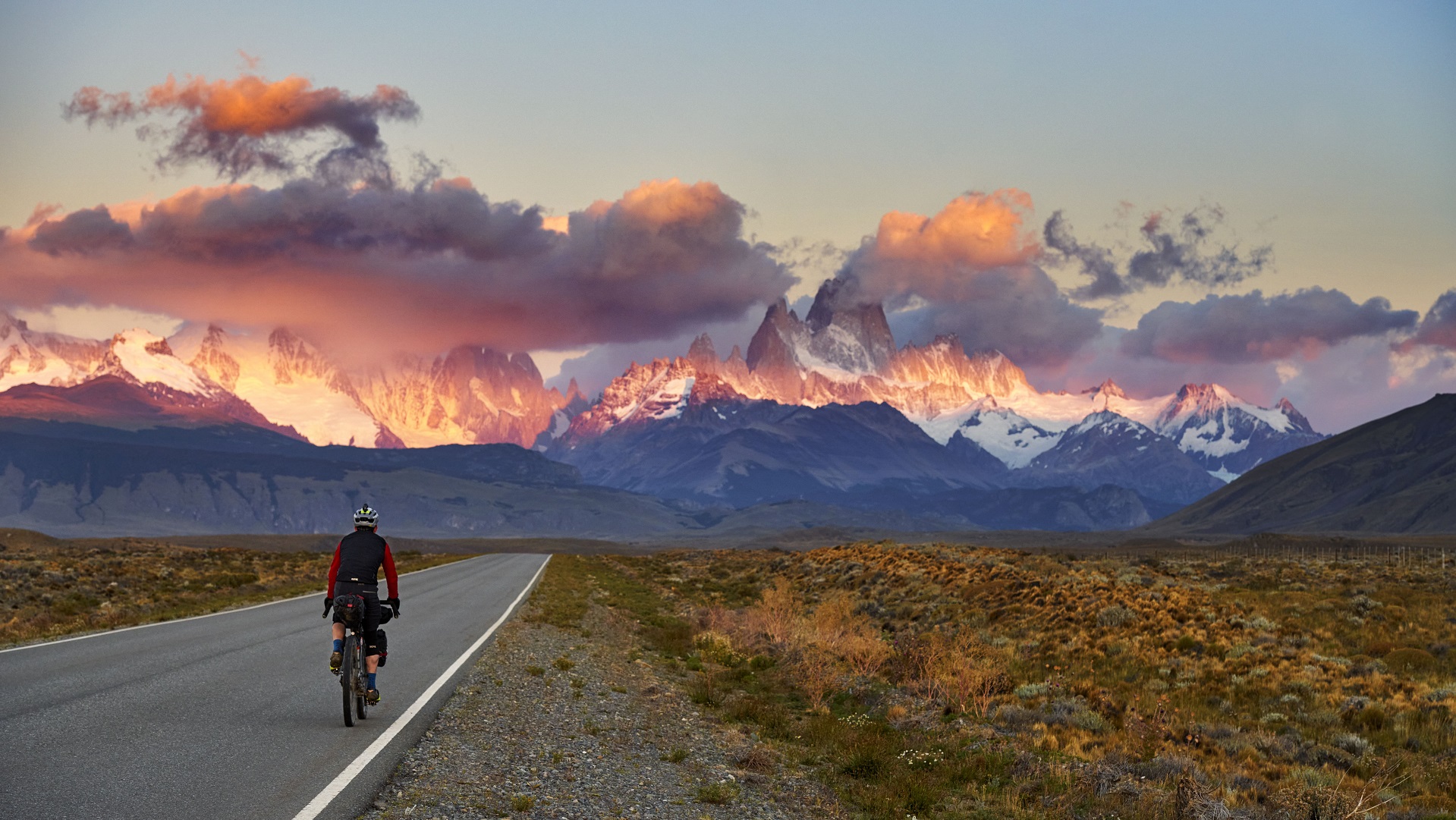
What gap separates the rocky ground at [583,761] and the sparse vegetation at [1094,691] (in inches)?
26.1

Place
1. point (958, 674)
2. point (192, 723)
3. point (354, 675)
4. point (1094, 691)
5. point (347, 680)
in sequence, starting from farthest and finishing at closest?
point (958, 674), point (1094, 691), point (354, 675), point (347, 680), point (192, 723)

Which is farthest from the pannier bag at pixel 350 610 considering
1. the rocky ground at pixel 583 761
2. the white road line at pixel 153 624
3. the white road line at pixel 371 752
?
the white road line at pixel 153 624

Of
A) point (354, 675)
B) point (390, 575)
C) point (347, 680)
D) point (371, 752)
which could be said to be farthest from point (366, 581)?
point (371, 752)

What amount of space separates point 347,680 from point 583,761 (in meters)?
3.25

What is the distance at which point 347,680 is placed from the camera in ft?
41.0

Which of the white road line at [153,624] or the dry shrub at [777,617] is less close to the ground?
the white road line at [153,624]

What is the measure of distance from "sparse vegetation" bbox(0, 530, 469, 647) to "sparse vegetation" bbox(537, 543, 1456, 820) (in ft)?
42.4

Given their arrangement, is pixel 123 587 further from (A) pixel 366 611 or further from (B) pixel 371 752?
(B) pixel 371 752

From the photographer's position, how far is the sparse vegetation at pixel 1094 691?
12.4 metres

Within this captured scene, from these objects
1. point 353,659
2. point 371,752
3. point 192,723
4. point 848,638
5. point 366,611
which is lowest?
point 848,638

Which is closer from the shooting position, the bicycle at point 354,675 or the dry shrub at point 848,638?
the bicycle at point 354,675

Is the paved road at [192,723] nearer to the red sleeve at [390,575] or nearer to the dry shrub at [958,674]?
the red sleeve at [390,575]

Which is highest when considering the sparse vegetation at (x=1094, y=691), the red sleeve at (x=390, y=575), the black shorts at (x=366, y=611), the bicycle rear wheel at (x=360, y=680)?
the red sleeve at (x=390, y=575)

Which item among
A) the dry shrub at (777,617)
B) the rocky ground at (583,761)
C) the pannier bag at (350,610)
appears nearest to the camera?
the rocky ground at (583,761)
